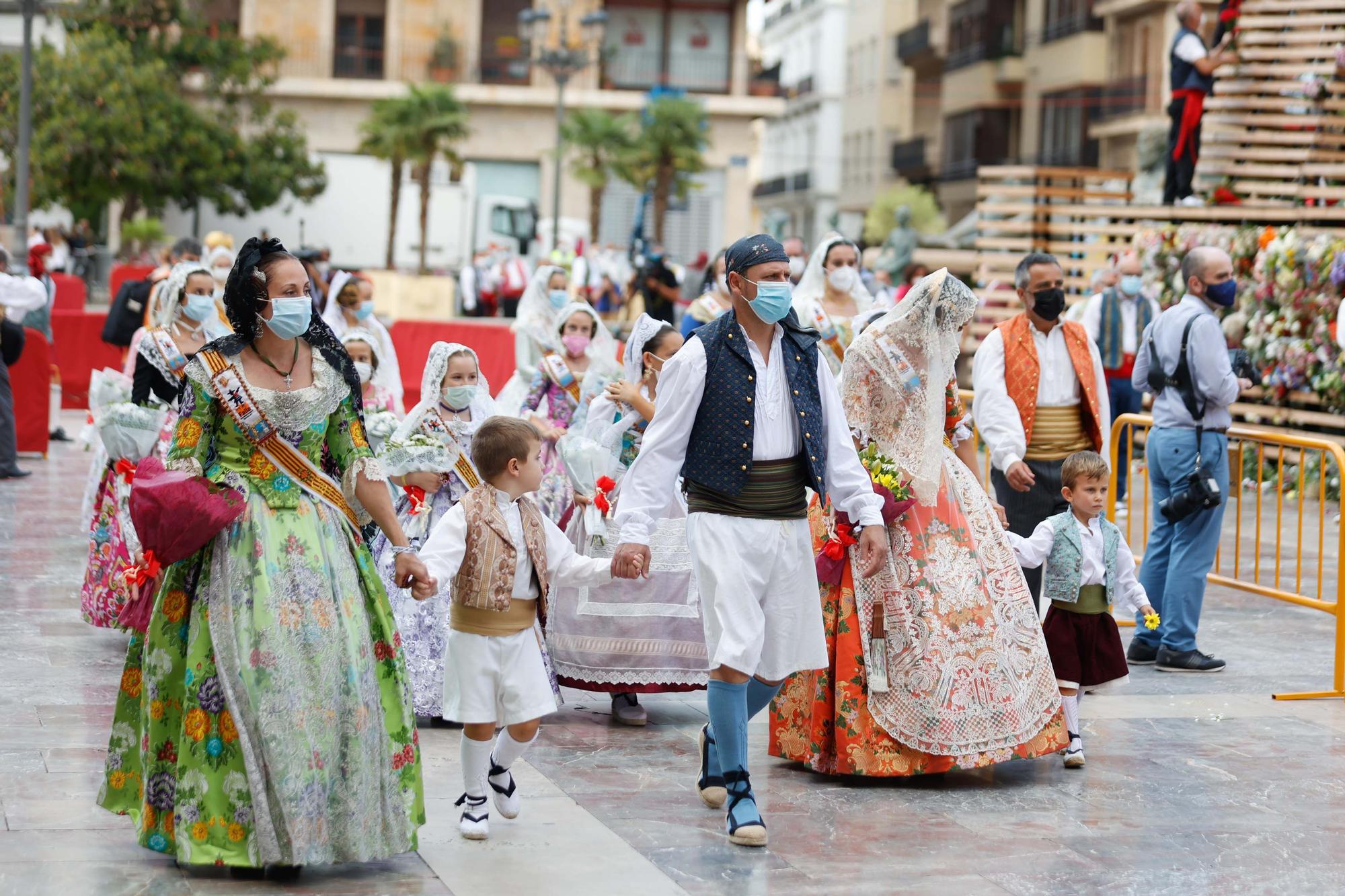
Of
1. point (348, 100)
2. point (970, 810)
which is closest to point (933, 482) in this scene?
point (970, 810)

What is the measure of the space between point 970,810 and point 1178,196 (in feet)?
47.6

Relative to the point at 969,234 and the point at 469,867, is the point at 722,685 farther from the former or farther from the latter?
the point at 969,234

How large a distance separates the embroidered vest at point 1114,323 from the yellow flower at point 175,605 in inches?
426

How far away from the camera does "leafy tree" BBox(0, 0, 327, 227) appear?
3978 centimetres

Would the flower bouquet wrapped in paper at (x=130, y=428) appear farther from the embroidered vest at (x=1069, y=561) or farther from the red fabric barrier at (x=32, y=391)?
the red fabric barrier at (x=32, y=391)

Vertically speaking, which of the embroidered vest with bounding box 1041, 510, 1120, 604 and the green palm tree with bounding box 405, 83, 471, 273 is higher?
the green palm tree with bounding box 405, 83, 471, 273

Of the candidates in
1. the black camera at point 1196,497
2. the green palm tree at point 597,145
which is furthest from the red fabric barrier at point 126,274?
the green palm tree at point 597,145

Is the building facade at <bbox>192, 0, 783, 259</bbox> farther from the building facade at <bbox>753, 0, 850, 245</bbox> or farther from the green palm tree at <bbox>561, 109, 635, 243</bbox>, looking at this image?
the building facade at <bbox>753, 0, 850, 245</bbox>

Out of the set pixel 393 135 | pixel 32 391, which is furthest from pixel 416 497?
pixel 393 135

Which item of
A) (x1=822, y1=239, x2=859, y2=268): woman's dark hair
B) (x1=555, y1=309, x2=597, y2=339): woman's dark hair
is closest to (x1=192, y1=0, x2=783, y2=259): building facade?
(x1=822, y1=239, x2=859, y2=268): woman's dark hair

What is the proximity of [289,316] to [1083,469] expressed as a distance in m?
3.47

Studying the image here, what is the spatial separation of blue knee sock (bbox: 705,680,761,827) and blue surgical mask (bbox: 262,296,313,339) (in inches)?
68.6

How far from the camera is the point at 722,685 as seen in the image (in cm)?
598

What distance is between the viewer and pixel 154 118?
41406 mm
